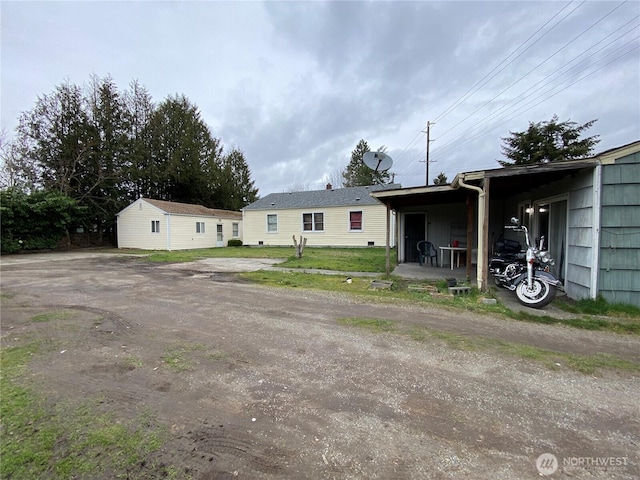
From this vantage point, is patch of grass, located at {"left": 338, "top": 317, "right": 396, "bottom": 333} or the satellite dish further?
the satellite dish

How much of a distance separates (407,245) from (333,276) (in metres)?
4.54

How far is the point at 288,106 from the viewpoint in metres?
21.9

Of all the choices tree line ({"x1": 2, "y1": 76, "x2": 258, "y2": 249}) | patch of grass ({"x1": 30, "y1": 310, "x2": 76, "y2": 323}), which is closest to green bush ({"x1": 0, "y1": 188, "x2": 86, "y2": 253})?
tree line ({"x1": 2, "y1": 76, "x2": 258, "y2": 249})

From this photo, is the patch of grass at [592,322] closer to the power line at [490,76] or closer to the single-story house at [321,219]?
the power line at [490,76]

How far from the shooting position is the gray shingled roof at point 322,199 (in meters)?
19.2

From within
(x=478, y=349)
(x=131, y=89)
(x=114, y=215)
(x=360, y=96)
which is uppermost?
(x=131, y=89)

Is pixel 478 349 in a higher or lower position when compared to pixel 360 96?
lower

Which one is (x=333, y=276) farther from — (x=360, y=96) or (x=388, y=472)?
(x=360, y=96)

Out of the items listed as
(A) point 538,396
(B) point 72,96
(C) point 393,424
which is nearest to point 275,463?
(C) point 393,424

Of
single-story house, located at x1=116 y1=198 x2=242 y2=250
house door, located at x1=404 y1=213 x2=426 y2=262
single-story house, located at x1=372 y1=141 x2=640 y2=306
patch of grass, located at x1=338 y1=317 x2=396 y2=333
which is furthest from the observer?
single-story house, located at x1=116 y1=198 x2=242 y2=250

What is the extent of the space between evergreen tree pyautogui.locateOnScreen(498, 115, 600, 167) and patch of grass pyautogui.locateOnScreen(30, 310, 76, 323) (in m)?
29.6

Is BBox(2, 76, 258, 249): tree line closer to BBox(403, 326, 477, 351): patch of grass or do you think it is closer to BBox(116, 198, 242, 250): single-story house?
BBox(116, 198, 242, 250): single-story house

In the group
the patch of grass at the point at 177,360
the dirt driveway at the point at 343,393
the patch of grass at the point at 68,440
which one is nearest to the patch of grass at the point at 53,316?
the dirt driveway at the point at 343,393

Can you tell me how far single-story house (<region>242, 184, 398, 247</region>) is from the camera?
61.2 ft
